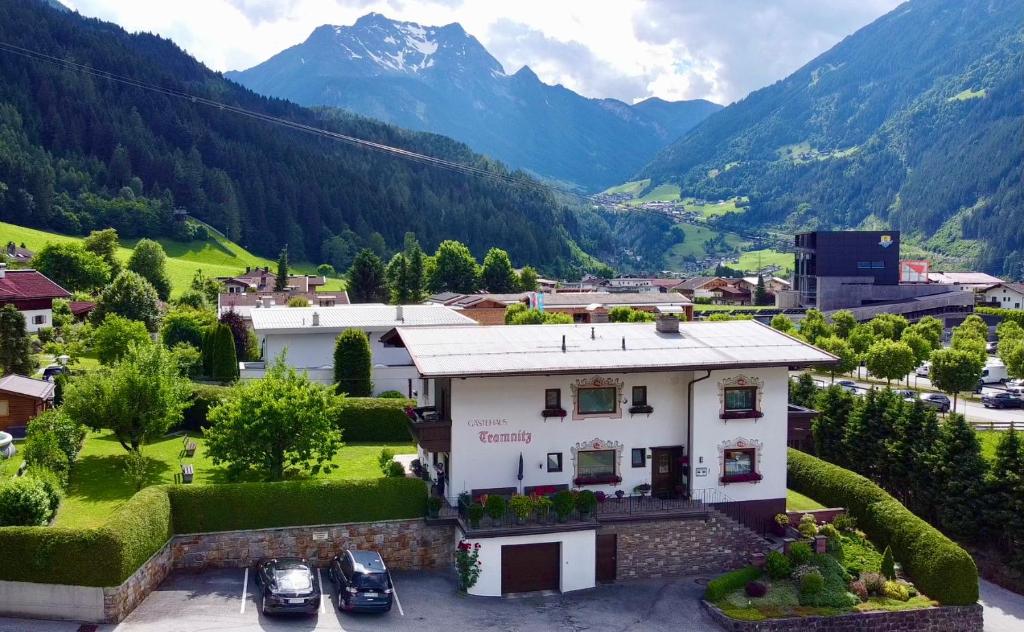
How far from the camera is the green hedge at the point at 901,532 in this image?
96.1 feet

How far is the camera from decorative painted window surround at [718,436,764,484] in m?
32.5

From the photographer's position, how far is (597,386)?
31.8 metres

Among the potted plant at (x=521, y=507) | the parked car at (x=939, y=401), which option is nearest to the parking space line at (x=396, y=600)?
the potted plant at (x=521, y=507)

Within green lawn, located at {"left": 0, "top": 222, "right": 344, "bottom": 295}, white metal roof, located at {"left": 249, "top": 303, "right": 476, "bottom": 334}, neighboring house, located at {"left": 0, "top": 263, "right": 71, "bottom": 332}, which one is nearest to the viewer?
white metal roof, located at {"left": 249, "top": 303, "right": 476, "bottom": 334}

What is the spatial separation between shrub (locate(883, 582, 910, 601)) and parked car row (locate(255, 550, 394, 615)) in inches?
642

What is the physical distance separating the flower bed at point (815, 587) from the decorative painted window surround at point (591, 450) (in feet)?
16.1

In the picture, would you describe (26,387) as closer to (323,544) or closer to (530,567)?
(323,544)

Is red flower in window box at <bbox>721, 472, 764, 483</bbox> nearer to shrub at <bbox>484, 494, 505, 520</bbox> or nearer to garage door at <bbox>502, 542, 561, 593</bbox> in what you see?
garage door at <bbox>502, 542, 561, 593</bbox>

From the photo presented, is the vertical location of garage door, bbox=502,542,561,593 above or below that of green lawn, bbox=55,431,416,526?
below

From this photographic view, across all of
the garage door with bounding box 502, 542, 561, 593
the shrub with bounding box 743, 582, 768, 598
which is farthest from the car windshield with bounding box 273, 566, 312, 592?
the shrub with bounding box 743, 582, 768, 598

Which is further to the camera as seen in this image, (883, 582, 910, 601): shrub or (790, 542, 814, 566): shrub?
(790, 542, 814, 566): shrub

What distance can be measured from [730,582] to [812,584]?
8.45 ft

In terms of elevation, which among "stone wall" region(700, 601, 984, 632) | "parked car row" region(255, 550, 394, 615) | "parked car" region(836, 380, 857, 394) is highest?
"parked car" region(836, 380, 857, 394)

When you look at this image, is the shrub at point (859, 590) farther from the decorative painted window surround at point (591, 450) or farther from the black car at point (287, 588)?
the black car at point (287, 588)
